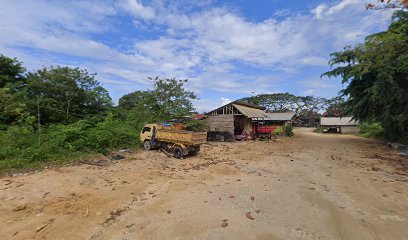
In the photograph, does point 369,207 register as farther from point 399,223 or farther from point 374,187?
point 374,187

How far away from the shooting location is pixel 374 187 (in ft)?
22.9

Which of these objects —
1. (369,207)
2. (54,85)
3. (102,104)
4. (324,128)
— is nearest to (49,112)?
(54,85)

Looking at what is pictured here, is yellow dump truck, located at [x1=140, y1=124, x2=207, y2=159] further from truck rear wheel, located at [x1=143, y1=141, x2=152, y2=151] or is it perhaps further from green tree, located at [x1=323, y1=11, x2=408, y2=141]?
green tree, located at [x1=323, y1=11, x2=408, y2=141]

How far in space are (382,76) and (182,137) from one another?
1591 cm

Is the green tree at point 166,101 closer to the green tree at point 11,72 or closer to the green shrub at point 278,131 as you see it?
the green tree at point 11,72

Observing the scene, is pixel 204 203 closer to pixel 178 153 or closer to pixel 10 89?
pixel 178 153

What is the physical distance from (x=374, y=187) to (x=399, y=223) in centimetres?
287

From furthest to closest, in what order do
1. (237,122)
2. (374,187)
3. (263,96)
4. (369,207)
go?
(263,96) < (237,122) < (374,187) < (369,207)

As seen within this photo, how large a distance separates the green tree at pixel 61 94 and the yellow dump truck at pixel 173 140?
23.6 ft

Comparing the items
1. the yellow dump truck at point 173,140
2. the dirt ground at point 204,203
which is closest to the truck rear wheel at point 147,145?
the yellow dump truck at point 173,140

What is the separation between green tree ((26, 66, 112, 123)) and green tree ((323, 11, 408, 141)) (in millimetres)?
19941

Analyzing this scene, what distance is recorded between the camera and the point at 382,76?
16547 millimetres

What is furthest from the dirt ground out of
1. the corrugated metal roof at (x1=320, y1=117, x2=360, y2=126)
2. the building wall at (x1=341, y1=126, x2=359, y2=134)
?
the corrugated metal roof at (x1=320, y1=117, x2=360, y2=126)

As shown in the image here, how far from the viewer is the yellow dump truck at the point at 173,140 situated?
12008 millimetres
